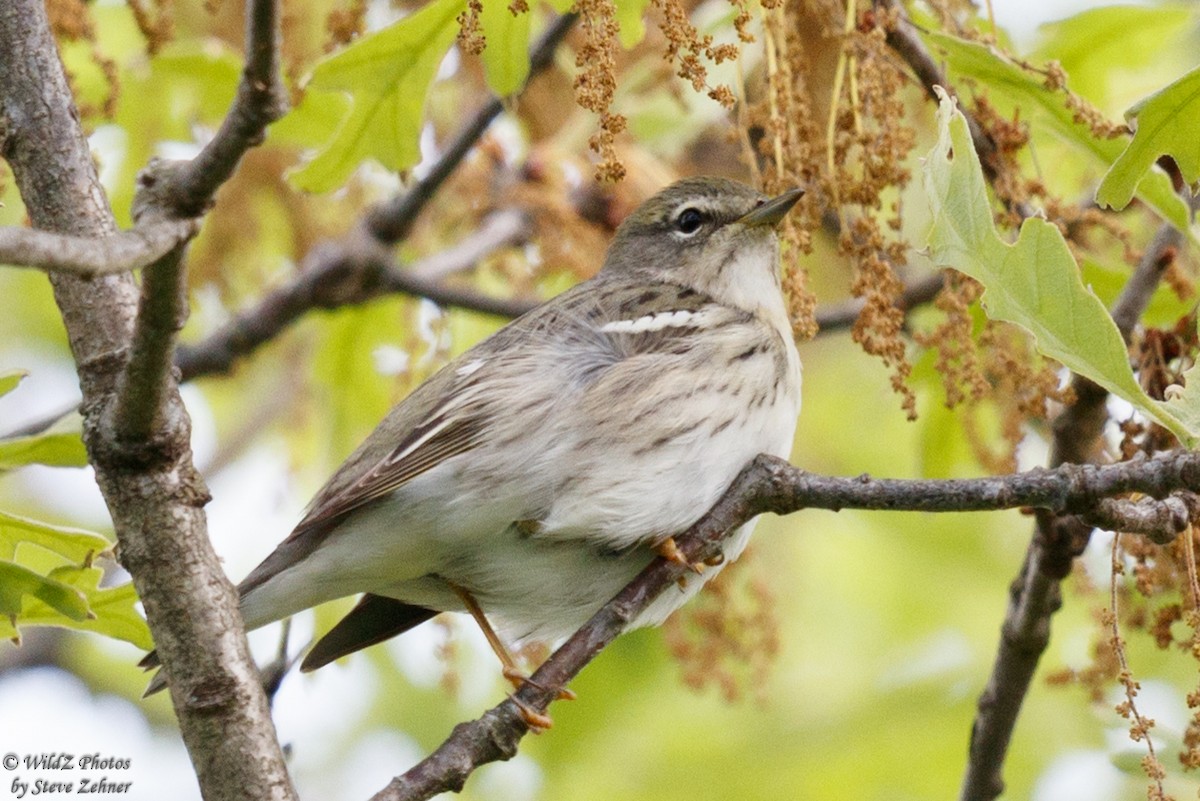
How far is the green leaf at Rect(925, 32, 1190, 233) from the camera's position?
342 centimetres

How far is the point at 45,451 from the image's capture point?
3.20 metres

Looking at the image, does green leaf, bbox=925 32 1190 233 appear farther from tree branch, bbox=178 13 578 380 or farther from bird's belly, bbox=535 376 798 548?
tree branch, bbox=178 13 578 380

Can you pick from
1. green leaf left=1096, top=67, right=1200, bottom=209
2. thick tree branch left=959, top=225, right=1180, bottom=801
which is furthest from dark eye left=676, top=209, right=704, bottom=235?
green leaf left=1096, top=67, right=1200, bottom=209

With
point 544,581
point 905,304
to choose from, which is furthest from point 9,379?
point 905,304

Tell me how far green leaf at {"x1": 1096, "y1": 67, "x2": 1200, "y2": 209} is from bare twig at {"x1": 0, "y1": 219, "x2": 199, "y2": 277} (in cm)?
181

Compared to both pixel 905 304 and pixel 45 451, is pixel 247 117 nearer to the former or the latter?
pixel 45 451

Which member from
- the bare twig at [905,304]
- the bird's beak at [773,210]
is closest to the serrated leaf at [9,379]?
the bird's beak at [773,210]

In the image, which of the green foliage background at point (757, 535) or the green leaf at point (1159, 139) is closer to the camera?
the green leaf at point (1159, 139)

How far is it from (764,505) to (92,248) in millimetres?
1760

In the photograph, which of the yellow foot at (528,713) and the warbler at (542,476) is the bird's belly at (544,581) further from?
the yellow foot at (528,713)

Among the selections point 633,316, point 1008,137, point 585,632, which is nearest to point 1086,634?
point 633,316

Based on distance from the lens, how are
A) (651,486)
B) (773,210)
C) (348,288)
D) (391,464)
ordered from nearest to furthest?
(651,486), (391,464), (773,210), (348,288)

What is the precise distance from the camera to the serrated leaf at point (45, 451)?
3154 millimetres

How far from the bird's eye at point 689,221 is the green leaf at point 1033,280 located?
2813mm
